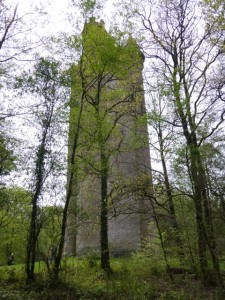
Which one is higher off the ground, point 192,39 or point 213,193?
point 192,39

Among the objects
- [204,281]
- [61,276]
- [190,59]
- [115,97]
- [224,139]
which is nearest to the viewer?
[61,276]

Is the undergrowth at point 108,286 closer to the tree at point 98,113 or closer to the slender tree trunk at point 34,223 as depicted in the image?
the slender tree trunk at point 34,223

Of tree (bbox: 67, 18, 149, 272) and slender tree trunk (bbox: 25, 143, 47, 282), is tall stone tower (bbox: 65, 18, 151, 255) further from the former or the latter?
slender tree trunk (bbox: 25, 143, 47, 282)

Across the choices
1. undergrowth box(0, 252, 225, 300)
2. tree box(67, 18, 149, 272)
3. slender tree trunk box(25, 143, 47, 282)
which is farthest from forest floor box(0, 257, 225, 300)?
tree box(67, 18, 149, 272)

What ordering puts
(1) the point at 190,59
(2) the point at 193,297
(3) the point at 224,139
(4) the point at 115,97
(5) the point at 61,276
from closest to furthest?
(2) the point at 193,297
(5) the point at 61,276
(3) the point at 224,139
(1) the point at 190,59
(4) the point at 115,97

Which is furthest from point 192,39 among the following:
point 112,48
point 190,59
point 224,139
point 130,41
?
point 224,139

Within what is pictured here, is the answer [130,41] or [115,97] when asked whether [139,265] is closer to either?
[115,97]

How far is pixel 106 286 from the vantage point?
9.08 m

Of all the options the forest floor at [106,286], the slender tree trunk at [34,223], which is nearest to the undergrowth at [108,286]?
the forest floor at [106,286]

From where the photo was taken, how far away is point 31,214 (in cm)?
1012

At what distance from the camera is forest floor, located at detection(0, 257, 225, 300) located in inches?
321

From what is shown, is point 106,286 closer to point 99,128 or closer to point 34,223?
point 34,223

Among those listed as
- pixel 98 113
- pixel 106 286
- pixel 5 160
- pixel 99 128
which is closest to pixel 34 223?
pixel 5 160

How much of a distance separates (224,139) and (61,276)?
752 cm
